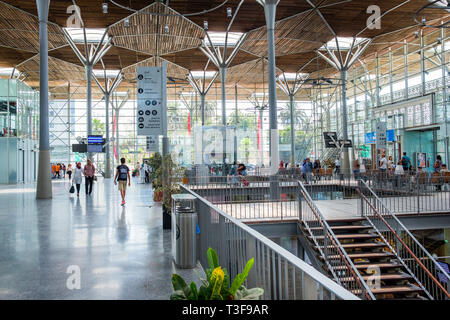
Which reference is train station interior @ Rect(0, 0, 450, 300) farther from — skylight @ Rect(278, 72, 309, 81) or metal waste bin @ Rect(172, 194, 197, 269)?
skylight @ Rect(278, 72, 309, 81)

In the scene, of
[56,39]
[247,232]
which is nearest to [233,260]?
[247,232]

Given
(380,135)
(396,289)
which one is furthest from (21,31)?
(396,289)

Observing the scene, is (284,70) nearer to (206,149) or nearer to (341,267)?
(206,149)

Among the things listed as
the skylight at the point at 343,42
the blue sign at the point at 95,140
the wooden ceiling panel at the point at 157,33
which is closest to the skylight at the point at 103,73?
the wooden ceiling panel at the point at 157,33

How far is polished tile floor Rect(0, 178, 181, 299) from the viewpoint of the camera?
484 centimetres

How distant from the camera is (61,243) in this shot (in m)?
7.66

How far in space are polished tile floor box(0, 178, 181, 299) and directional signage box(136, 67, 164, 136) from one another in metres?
2.49

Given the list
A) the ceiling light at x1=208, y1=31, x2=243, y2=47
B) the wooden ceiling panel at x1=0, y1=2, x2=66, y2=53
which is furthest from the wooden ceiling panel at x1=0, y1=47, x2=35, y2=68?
the ceiling light at x1=208, y1=31, x2=243, y2=47

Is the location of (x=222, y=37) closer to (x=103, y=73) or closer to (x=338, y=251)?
(x=103, y=73)

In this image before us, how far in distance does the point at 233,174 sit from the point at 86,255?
21.6 meters

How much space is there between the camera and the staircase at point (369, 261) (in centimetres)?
1053

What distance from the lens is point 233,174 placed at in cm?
2808

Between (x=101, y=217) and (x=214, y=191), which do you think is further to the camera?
(x=214, y=191)
